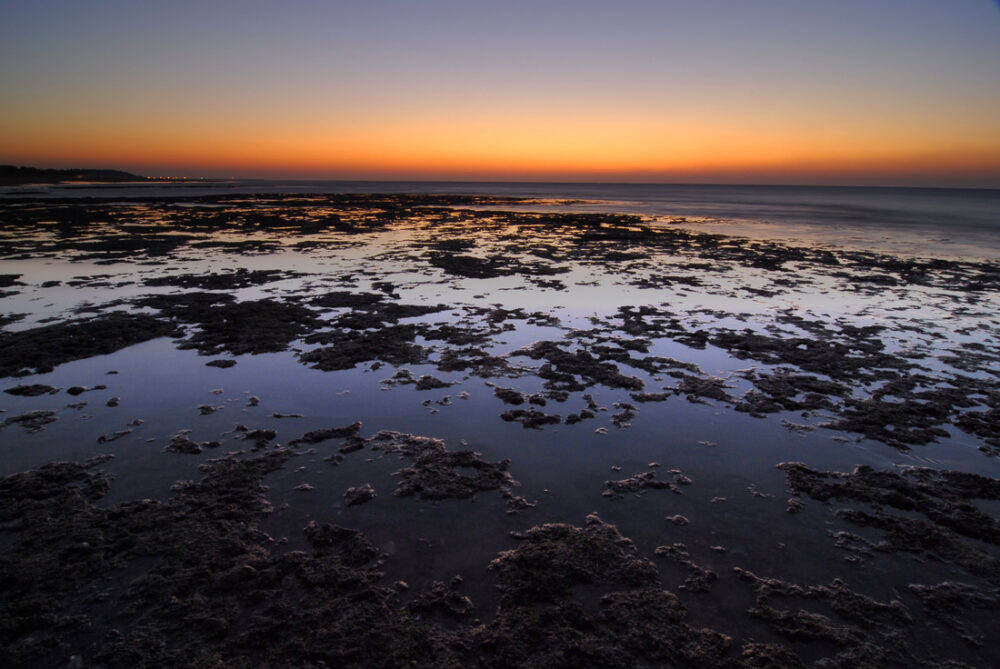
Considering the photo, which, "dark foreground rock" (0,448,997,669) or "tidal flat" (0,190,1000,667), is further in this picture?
"tidal flat" (0,190,1000,667)

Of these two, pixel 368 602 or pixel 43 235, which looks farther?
pixel 43 235

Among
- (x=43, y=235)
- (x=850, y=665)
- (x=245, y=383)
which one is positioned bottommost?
(x=850, y=665)

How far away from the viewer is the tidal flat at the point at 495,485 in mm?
3334

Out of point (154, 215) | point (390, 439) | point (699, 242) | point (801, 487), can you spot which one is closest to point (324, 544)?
point (390, 439)

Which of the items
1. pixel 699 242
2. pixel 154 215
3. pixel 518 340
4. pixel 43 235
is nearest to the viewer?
pixel 518 340

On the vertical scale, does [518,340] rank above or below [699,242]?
below

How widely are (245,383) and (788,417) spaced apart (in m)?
8.01

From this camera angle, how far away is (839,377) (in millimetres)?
7730

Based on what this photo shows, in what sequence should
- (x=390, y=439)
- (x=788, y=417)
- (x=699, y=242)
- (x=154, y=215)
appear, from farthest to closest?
(x=154, y=215) → (x=699, y=242) → (x=788, y=417) → (x=390, y=439)

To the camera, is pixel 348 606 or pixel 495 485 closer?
pixel 348 606

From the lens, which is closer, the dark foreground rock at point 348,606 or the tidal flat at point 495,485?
the dark foreground rock at point 348,606

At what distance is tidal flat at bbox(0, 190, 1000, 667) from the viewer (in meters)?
3.33

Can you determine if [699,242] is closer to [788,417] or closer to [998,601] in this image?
[788,417]

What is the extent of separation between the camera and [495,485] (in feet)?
16.4
